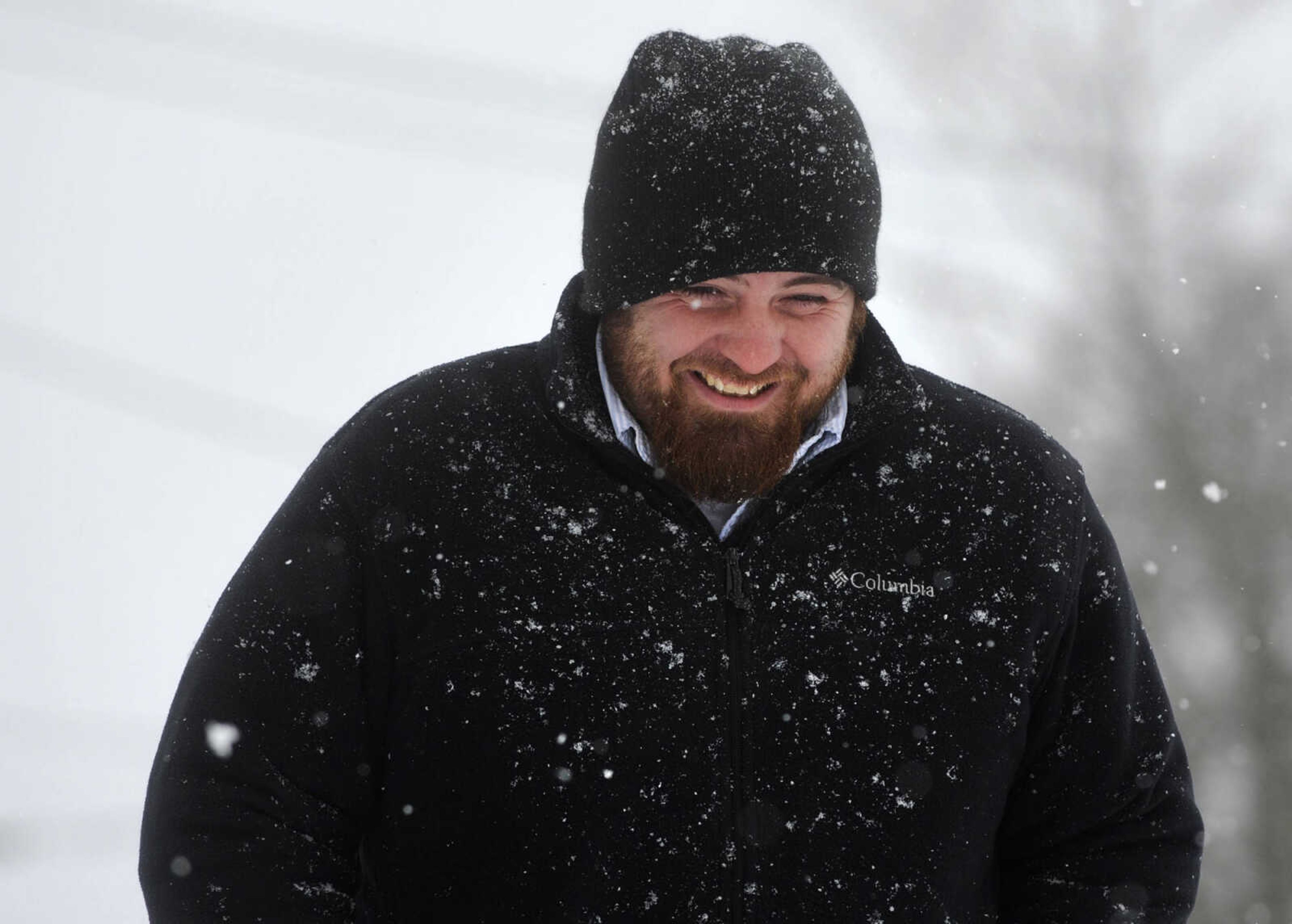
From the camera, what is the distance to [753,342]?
2.13 meters

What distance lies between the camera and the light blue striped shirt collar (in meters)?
2.15

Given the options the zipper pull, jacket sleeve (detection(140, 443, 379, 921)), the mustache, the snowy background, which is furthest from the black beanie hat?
the snowy background

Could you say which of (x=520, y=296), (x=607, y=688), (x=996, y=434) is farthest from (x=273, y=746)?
(x=520, y=296)

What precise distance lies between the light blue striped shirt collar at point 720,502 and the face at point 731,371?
0.01 metres

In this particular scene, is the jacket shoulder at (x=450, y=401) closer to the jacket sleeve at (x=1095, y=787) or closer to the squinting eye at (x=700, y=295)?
the squinting eye at (x=700, y=295)

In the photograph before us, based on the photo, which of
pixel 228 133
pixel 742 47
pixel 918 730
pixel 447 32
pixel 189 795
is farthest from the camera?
pixel 447 32

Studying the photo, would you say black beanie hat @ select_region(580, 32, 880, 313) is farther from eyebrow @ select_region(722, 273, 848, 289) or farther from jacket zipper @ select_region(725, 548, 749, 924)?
jacket zipper @ select_region(725, 548, 749, 924)

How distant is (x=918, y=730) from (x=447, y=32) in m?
21.3

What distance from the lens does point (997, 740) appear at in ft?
7.02

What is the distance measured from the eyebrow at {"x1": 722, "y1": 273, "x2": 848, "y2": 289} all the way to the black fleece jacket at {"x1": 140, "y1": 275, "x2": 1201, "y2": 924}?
0.58ft

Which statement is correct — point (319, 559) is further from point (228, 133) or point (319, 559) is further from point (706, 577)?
point (228, 133)

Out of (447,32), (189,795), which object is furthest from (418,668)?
(447,32)

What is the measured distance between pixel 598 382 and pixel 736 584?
0.39m

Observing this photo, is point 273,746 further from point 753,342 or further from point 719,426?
point 753,342
